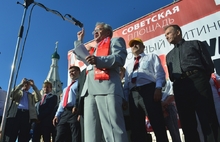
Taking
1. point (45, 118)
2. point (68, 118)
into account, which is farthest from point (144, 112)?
point (45, 118)

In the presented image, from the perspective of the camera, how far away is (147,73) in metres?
2.73

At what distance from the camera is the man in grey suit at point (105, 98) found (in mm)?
1822

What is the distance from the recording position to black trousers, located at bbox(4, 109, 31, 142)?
375 cm

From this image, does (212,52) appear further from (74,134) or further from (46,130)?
(46,130)

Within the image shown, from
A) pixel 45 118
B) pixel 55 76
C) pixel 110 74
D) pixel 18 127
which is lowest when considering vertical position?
pixel 18 127

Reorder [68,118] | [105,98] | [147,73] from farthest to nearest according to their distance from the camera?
[68,118]
[147,73]
[105,98]

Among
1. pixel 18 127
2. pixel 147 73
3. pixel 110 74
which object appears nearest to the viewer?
pixel 110 74

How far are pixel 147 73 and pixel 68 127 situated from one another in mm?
1526

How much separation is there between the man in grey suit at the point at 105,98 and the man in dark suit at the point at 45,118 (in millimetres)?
2226

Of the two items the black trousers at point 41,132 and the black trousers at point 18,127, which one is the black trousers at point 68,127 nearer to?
the black trousers at point 41,132

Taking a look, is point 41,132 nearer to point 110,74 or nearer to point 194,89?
point 110,74

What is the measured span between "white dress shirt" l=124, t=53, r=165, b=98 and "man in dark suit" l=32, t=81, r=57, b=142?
1.96 metres

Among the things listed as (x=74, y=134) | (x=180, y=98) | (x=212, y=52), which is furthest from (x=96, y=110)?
(x=212, y=52)

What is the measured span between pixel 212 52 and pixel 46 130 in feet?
11.3
